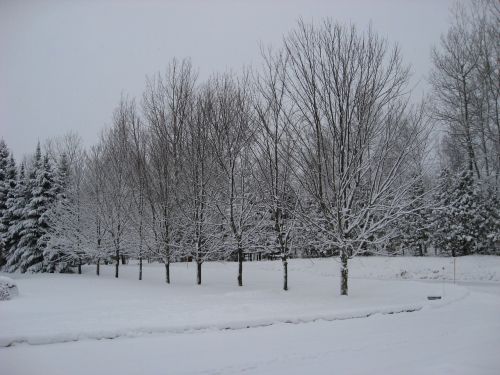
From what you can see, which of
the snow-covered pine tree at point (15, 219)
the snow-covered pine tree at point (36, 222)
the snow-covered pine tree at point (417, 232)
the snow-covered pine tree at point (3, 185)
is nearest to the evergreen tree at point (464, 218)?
the snow-covered pine tree at point (417, 232)

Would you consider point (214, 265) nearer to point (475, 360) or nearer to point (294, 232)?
point (294, 232)

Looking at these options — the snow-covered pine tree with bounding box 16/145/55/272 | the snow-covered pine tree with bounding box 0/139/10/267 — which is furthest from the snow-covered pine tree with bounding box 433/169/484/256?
the snow-covered pine tree with bounding box 0/139/10/267

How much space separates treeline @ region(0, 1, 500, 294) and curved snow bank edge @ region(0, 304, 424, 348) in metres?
2.85

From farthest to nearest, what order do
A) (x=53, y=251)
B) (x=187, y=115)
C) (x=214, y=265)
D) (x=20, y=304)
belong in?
(x=214, y=265) → (x=53, y=251) → (x=187, y=115) → (x=20, y=304)

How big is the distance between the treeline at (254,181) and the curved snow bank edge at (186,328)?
285 cm

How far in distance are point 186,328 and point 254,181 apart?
10542 millimetres

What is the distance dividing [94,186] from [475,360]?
25.1 metres

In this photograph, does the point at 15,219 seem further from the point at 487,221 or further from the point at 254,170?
the point at 487,221

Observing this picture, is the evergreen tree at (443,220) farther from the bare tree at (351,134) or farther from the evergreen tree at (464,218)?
the bare tree at (351,134)

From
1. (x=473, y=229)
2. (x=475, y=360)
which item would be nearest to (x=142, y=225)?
(x=475, y=360)

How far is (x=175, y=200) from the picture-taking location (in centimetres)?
1969

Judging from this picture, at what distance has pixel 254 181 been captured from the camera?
18062 mm

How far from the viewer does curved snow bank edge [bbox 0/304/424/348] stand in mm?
6969

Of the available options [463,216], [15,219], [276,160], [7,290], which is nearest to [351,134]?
[276,160]
